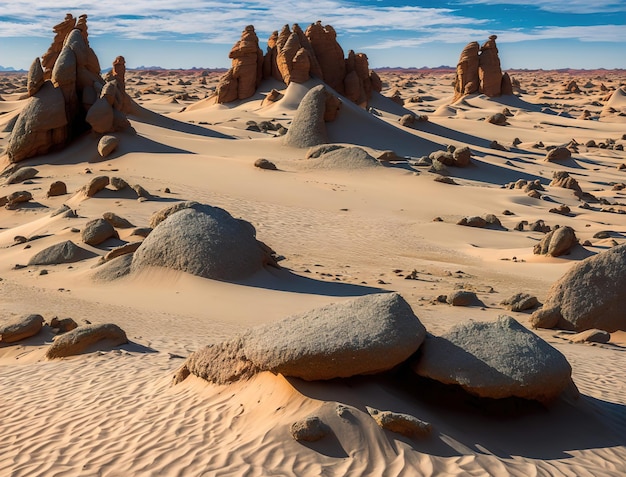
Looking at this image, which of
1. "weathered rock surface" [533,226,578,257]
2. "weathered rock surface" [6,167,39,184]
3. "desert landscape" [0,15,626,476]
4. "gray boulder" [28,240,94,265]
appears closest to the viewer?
"desert landscape" [0,15,626,476]

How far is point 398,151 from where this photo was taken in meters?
31.6

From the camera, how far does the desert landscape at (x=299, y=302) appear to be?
6520mm

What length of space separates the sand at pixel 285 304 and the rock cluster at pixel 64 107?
60cm

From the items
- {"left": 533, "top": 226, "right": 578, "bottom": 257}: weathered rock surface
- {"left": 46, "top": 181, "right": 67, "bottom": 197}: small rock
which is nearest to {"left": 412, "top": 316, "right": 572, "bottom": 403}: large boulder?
{"left": 533, "top": 226, "right": 578, "bottom": 257}: weathered rock surface

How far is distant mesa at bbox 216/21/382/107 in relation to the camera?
41250mm

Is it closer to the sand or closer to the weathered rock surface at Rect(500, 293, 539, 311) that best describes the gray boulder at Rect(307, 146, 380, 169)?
the sand

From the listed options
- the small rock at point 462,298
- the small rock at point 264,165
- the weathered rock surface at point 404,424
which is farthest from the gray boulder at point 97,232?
the weathered rock surface at point 404,424

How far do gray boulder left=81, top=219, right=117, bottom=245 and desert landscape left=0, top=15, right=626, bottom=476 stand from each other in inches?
1.8

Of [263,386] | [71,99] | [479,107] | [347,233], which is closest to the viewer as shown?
[263,386]

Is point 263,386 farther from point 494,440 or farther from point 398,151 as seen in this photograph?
point 398,151

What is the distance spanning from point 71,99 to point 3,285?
15213 millimetres

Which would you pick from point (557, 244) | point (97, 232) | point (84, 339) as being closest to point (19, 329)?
point (84, 339)

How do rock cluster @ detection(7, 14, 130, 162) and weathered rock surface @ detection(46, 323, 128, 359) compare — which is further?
rock cluster @ detection(7, 14, 130, 162)

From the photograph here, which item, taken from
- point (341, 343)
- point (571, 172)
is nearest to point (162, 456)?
point (341, 343)
